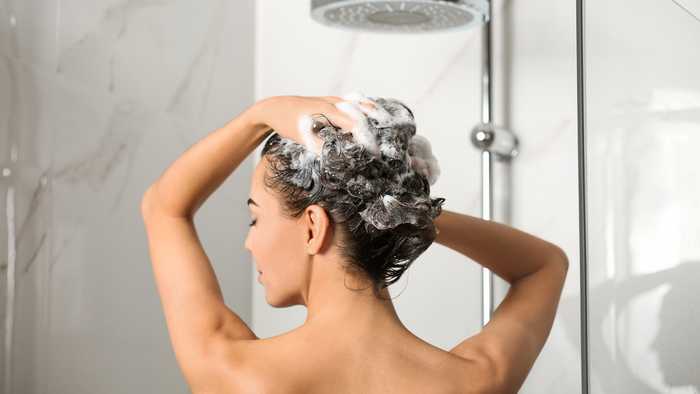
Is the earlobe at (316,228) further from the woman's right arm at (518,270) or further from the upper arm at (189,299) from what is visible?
the woman's right arm at (518,270)

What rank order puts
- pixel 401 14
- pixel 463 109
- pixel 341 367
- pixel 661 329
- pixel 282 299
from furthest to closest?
1. pixel 463 109
2. pixel 401 14
3. pixel 661 329
4. pixel 282 299
5. pixel 341 367

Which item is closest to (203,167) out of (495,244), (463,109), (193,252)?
(193,252)

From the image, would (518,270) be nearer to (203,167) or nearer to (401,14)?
(203,167)

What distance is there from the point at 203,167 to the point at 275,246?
0.13 meters

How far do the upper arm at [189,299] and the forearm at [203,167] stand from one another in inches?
0.8

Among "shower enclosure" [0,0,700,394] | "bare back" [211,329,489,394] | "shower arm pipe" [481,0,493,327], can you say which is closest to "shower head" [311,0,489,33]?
"shower enclosure" [0,0,700,394]

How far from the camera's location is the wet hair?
965 millimetres

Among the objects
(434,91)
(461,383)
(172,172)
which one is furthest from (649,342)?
(434,91)

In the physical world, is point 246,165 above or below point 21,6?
below

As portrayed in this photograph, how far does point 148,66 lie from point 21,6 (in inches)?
15.3

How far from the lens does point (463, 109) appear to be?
2.13 m

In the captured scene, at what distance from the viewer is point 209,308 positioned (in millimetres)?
1004

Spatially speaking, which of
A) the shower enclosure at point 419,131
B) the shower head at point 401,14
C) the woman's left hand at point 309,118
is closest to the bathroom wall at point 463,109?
the shower enclosure at point 419,131

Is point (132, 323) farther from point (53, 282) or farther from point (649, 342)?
point (649, 342)
